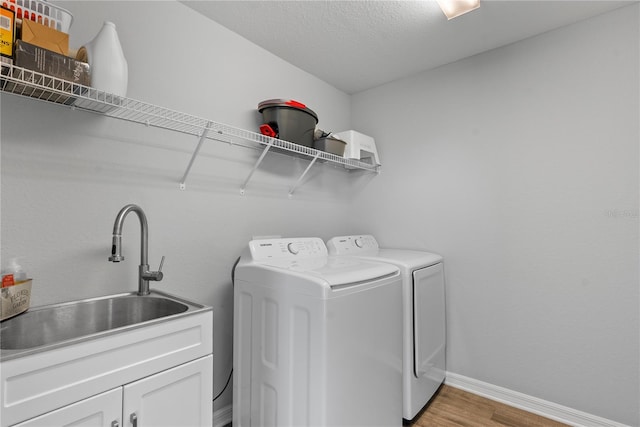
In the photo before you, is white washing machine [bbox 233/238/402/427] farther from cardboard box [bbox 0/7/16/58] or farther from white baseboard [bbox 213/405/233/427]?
cardboard box [bbox 0/7/16/58]

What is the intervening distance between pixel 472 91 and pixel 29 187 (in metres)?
2.70

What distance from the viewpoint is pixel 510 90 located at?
86.7 inches

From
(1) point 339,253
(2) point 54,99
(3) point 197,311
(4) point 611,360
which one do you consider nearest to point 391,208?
(1) point 339,253

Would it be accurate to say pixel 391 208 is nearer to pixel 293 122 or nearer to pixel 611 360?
pixel 293 122

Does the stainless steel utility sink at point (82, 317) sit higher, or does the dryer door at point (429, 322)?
the stainless steel utility sink at point (82, 317)

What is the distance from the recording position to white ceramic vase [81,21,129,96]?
119 centimetres

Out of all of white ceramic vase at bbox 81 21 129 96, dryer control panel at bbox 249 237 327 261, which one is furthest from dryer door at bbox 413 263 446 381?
white ceramic vase at bbox 81 21 129 96

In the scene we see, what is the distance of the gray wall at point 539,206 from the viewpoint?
1.82 m

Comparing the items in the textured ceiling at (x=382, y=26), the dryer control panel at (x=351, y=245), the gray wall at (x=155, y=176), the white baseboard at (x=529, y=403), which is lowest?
the white baseboard at (x=529, y=403)

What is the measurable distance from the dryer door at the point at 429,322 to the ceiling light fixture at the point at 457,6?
1.52m

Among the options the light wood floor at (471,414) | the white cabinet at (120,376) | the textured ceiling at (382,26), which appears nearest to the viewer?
the white cabinet at (120,376)

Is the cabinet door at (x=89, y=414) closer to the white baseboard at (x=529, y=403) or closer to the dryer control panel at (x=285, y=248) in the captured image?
the dryer control panel at (x=285, y=248)

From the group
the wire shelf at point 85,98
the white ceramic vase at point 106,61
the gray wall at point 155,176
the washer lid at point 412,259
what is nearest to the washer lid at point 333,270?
the washer lid at point 412,259

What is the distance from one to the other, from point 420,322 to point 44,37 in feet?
7.42
